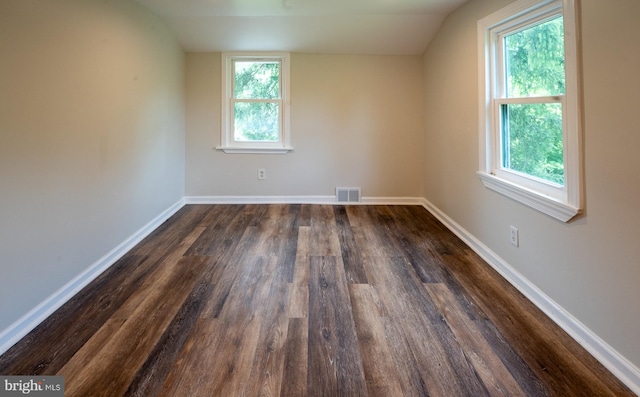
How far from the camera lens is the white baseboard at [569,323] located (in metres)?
1.48

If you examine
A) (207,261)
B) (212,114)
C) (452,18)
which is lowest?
Result: (207,261)

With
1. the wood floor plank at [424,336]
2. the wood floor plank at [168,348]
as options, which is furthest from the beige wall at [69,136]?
the wood floor plank at [424,336]

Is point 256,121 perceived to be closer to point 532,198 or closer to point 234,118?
point 234,118

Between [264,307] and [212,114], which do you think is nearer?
[264,307]

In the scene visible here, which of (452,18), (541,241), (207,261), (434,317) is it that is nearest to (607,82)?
(541,241)

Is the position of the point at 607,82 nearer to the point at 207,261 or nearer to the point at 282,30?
the point at 207,261

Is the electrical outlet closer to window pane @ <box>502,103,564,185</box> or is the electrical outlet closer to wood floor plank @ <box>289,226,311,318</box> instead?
window pane @ <box>502,103,564,185</box>

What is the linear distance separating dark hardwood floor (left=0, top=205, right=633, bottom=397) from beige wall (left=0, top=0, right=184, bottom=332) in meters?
0.29

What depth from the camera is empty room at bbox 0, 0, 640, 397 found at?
5.04 feet

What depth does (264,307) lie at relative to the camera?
6.88ft

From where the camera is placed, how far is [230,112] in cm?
462

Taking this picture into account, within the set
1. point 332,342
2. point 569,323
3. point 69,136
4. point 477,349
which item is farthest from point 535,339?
point 69,136

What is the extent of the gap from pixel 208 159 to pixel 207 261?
2211mm

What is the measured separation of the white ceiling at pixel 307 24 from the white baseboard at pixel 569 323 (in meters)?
Result: 2.36
